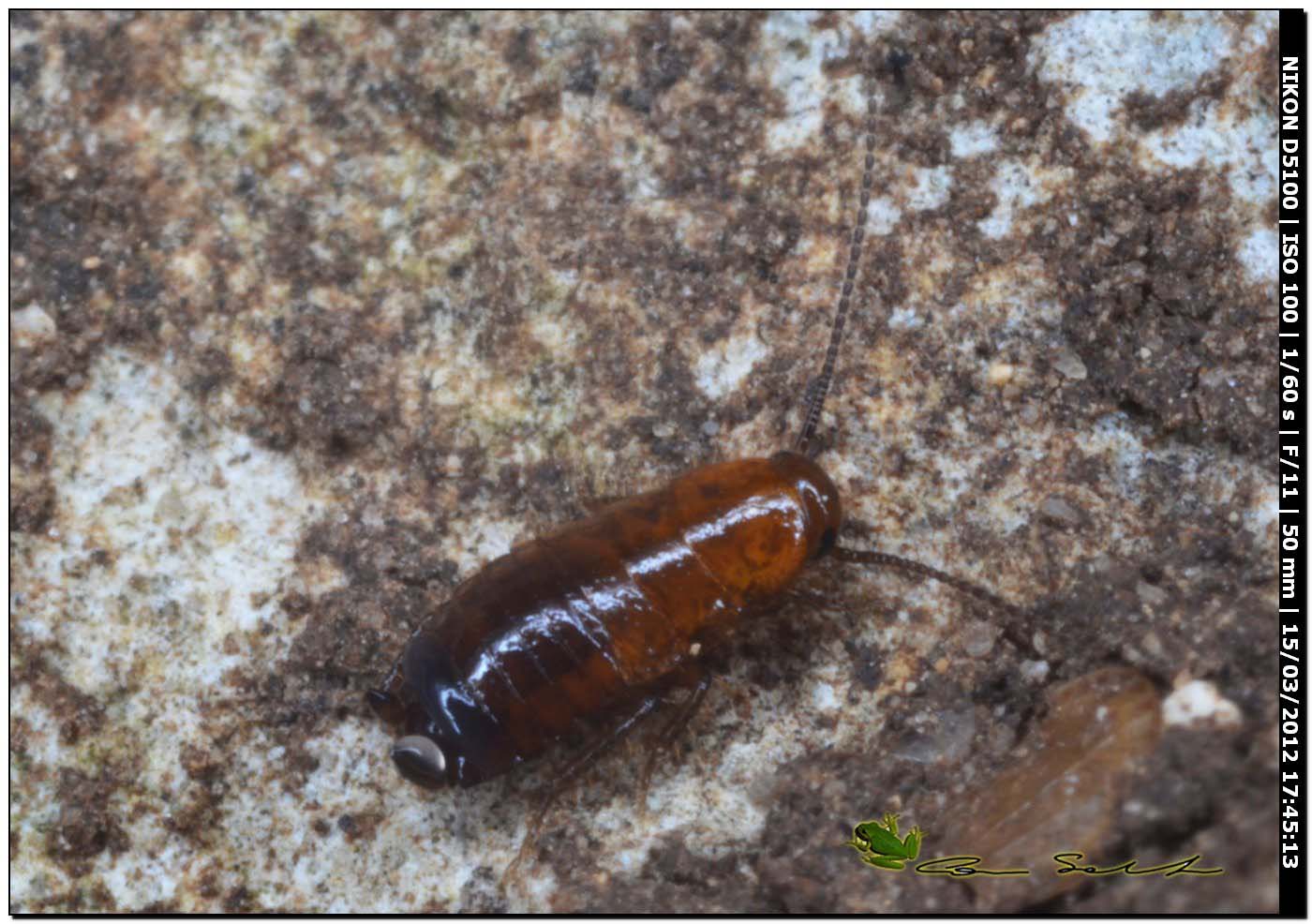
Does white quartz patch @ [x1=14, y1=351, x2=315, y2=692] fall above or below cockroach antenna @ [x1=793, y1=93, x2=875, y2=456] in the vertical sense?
below

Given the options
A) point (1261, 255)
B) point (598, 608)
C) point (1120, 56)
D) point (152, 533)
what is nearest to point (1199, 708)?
point (1261, 255)

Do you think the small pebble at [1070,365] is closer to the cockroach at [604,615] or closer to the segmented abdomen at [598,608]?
the cockroach at [604,615]

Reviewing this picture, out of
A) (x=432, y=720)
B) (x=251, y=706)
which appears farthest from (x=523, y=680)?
(x=251, y=706)

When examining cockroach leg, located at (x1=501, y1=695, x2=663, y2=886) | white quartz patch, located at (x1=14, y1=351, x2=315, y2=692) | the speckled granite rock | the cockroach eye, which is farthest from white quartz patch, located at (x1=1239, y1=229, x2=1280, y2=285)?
white quartz patch, located at (x1=14, y1=351, x2=315, y2=692)

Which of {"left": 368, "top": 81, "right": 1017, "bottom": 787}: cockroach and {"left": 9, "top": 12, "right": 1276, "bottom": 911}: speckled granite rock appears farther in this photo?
{"left": 9, "top": 12, "right": 1276, "bottom": 911}: speckled granite rock

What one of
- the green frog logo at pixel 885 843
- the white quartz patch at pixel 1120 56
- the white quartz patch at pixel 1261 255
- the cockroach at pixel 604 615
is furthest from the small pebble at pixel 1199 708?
the white quartz patch at pixel 1120 56

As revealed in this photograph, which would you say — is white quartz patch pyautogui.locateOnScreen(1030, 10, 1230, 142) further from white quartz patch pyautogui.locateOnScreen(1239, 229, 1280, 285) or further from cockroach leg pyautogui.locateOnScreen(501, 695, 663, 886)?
cockroach leg pyautogui.locateOnScreen(501, 695, 663, 886)
